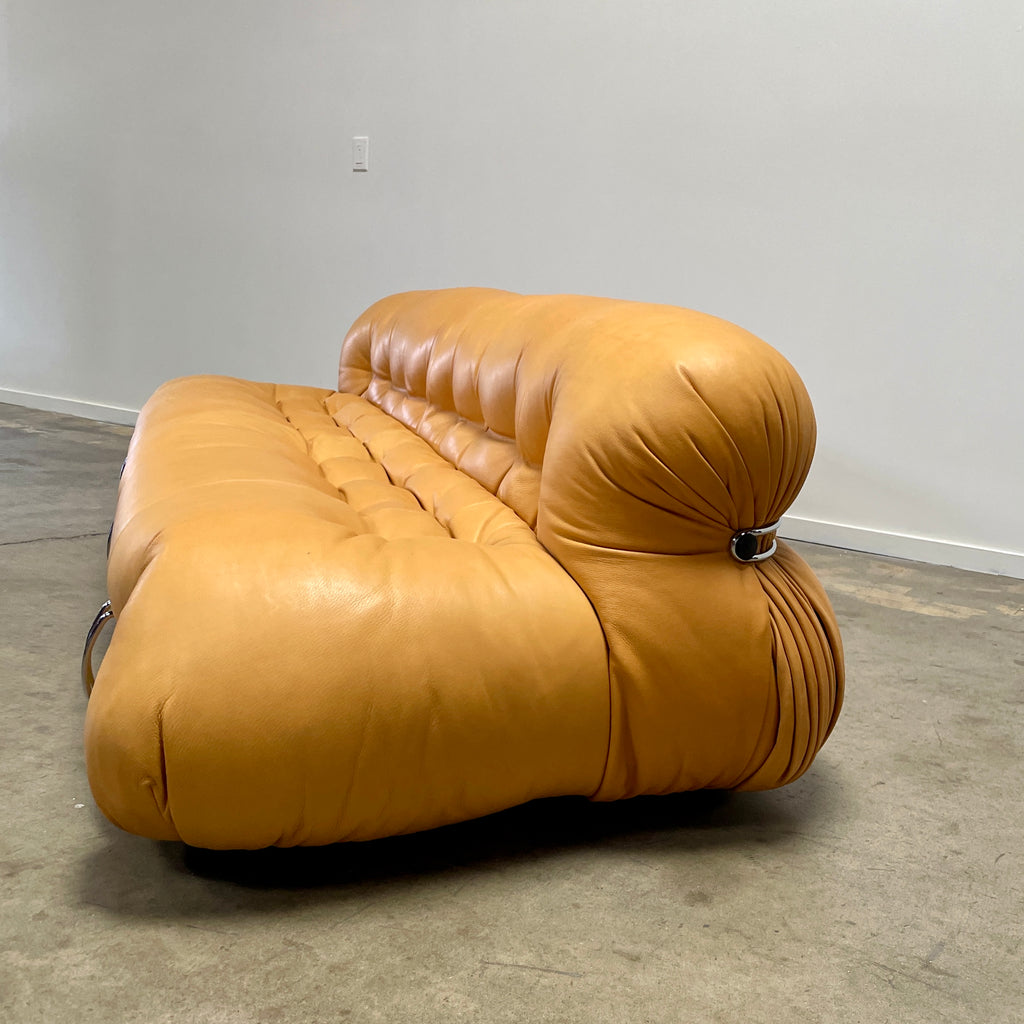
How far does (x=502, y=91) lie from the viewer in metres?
3.51

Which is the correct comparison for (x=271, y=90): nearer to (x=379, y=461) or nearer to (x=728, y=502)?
(x=379, y=461)

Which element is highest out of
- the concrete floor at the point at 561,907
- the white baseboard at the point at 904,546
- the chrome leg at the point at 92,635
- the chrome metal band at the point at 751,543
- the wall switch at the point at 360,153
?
the wall switch at the point at 360,153

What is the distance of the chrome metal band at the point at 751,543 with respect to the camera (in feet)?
3.81

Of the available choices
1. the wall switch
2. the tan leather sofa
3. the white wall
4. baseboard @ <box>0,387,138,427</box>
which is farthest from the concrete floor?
baseboard @ <box>0,387,138,427</box>

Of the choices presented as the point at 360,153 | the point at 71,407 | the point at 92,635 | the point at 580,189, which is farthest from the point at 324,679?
the point at 71,407

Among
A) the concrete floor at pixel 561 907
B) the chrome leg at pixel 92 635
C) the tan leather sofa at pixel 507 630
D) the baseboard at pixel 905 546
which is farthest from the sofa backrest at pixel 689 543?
the baseboard at pixel 905 546

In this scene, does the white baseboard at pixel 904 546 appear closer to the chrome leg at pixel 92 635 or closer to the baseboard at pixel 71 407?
the chrome leg at pixel 92 635

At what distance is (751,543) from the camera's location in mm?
1166

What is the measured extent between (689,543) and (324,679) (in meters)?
0.43

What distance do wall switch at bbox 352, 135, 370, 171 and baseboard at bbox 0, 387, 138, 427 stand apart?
5.69 feet

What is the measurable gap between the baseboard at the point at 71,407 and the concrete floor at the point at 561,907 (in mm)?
3603

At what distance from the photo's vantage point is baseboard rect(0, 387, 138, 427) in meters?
4.97

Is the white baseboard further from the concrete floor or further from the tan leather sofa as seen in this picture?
the tan leather sofa

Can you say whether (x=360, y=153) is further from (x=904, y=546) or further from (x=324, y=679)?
(x=324, y=679)
